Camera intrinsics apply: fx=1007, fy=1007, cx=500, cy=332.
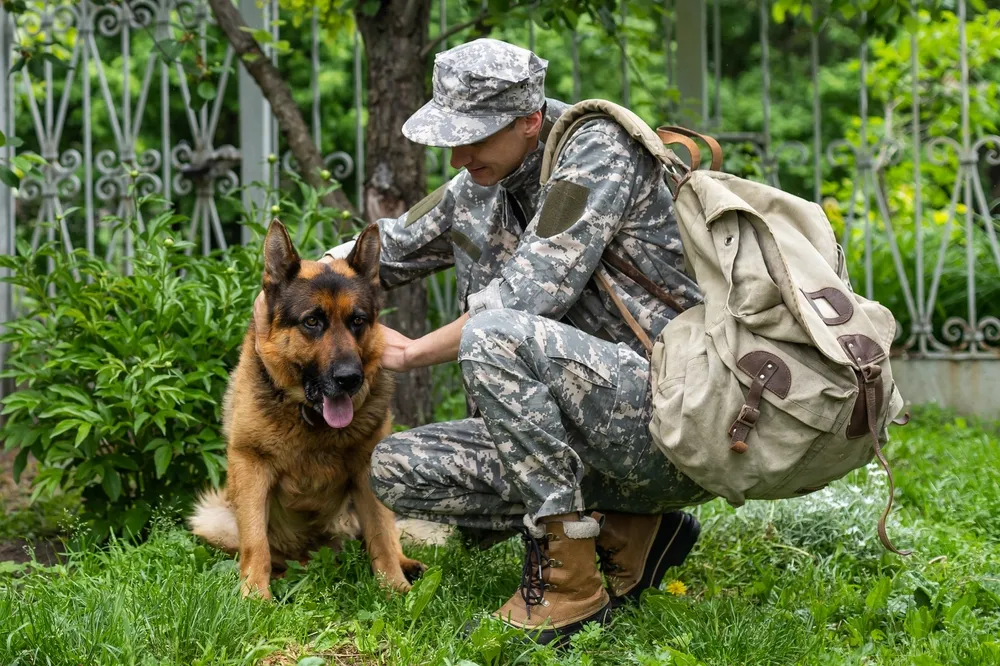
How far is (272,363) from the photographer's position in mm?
3584

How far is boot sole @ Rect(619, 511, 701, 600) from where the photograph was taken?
3523mm

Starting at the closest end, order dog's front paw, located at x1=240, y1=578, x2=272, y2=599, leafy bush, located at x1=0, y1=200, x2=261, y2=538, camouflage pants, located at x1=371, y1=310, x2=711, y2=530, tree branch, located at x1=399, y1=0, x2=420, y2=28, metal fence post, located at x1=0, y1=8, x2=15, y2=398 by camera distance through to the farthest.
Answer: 1. camouflage pants, located at x1=371, y1=310, x2=711, y2=530
2. dog's front paw, located at x1=240, y1=578, x2=272, y2=599
3. leafy bush, located at x1=0, y1=200, x2=261, y2=538
4. tree branch, located at x1=399, y1=0, x2=420, y2=28
5. metal fence post, located at x1=0, y1=8, x2=15, y2=398

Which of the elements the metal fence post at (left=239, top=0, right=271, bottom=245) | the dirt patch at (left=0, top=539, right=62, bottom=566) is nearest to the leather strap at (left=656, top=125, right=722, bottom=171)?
the dirt patch at (left=0, top=539, right=62, bottom=566)

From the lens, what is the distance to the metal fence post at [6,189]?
565 centimetres

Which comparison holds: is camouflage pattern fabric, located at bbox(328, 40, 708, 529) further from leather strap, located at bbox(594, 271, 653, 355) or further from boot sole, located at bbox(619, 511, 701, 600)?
boot sole, located at bbox(619, 511, 701, 600)

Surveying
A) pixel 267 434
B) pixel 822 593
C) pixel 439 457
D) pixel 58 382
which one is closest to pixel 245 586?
pixel 267 434

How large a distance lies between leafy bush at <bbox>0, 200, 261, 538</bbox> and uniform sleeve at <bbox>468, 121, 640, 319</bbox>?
5.22ft

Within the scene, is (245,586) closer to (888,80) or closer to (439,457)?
(439,457)

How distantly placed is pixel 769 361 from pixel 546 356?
667 mm

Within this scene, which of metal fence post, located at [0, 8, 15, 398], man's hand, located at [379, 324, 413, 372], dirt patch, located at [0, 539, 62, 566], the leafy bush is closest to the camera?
man's hand, located at [379, 324, 413, 372]

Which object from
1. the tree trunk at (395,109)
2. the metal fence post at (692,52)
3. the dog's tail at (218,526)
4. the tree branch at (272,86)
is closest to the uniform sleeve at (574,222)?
the dog's tail at (218,526)

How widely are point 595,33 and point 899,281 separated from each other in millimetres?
2892

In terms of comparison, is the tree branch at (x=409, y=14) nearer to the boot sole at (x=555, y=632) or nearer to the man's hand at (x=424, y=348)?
the man's hand at (x=424, y=348)

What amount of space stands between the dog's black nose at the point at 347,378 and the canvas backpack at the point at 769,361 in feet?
3.35
